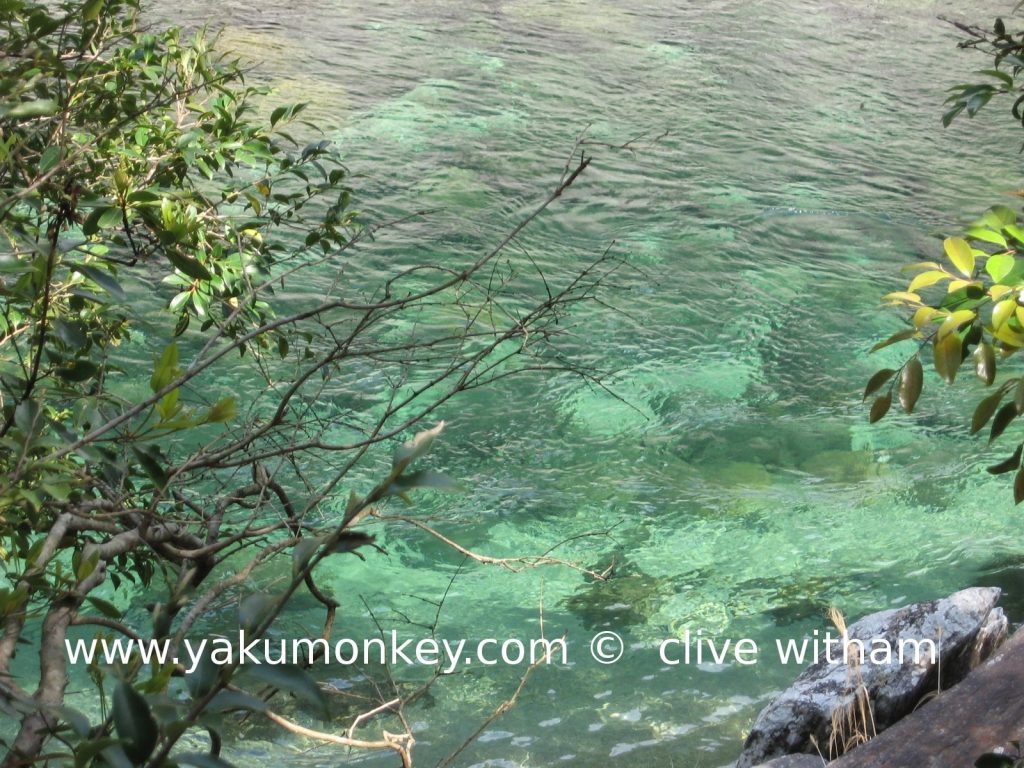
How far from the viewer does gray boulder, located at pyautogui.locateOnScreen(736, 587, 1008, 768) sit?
11.0 ft

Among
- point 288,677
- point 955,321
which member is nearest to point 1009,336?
point 955,321

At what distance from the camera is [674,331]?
259 inches

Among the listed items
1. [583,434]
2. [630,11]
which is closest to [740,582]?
[583,434]

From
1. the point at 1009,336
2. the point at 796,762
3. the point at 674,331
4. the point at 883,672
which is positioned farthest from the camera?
the point at 674,331

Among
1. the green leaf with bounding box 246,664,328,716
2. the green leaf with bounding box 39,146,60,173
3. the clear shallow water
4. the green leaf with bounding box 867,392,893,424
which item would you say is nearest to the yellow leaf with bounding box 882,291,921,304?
the green leaf with bounding box 867,392,893,424

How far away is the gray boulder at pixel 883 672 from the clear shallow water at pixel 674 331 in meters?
0.37

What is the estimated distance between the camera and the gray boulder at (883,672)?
3.36 m

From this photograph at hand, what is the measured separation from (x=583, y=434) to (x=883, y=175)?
171 inches

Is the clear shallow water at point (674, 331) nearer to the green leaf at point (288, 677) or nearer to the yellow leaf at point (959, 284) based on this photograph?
the yellow leaf at point (959, 284)

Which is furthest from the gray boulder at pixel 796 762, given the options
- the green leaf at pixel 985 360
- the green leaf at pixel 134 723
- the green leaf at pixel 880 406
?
the green leaf at pixel 134 723

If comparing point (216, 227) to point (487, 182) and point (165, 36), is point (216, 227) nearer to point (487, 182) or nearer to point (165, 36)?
point (165, 36)

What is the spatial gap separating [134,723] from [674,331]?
5815mm

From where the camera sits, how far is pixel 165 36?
3.30 meters

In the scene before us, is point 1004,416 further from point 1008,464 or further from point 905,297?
point 905,297
